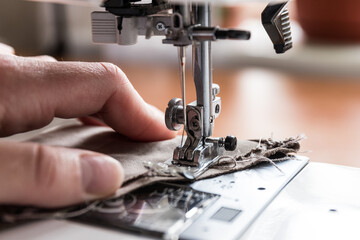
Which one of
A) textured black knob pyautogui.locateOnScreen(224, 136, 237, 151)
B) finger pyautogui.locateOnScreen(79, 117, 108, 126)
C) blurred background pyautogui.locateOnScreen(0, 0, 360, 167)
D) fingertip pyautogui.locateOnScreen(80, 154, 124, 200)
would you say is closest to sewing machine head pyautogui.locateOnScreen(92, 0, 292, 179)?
textured black knob pyautogui.locateOnScreen(224, 136, 237, 151)

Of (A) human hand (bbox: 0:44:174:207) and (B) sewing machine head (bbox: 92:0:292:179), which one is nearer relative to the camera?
(A) human hand (bbox: 0:44:174:207)

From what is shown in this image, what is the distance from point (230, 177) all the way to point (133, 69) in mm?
1360

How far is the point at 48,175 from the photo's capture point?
55 cm

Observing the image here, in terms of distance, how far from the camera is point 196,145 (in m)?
0.73

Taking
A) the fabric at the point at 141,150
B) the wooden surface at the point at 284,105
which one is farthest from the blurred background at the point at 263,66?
the fabric at the point at 141,150

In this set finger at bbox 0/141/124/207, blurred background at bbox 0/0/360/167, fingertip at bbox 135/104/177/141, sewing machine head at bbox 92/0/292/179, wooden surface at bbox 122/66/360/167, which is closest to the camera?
finger at bbox 0/141/124/207

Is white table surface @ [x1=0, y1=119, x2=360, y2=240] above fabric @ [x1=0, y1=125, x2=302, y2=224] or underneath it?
underneath

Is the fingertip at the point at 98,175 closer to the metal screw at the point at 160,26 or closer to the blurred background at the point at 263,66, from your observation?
the metal screw at the point at 160,26

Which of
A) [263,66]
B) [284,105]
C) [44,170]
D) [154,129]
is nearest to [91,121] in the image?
[154,129]

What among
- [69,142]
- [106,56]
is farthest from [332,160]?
[106,56]

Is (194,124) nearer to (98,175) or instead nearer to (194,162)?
(194,162)

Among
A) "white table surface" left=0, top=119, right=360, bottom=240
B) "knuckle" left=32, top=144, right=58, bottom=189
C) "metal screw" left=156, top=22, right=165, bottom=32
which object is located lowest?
"white table surface" left=0, top=119, right=360, bottom=240

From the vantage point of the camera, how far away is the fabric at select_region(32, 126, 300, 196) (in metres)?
0.67

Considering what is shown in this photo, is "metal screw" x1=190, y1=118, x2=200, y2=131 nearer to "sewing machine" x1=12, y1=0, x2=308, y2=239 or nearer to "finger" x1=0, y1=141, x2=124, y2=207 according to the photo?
"sewing machine" x1=12, y1=0, x2=308, y2=239
